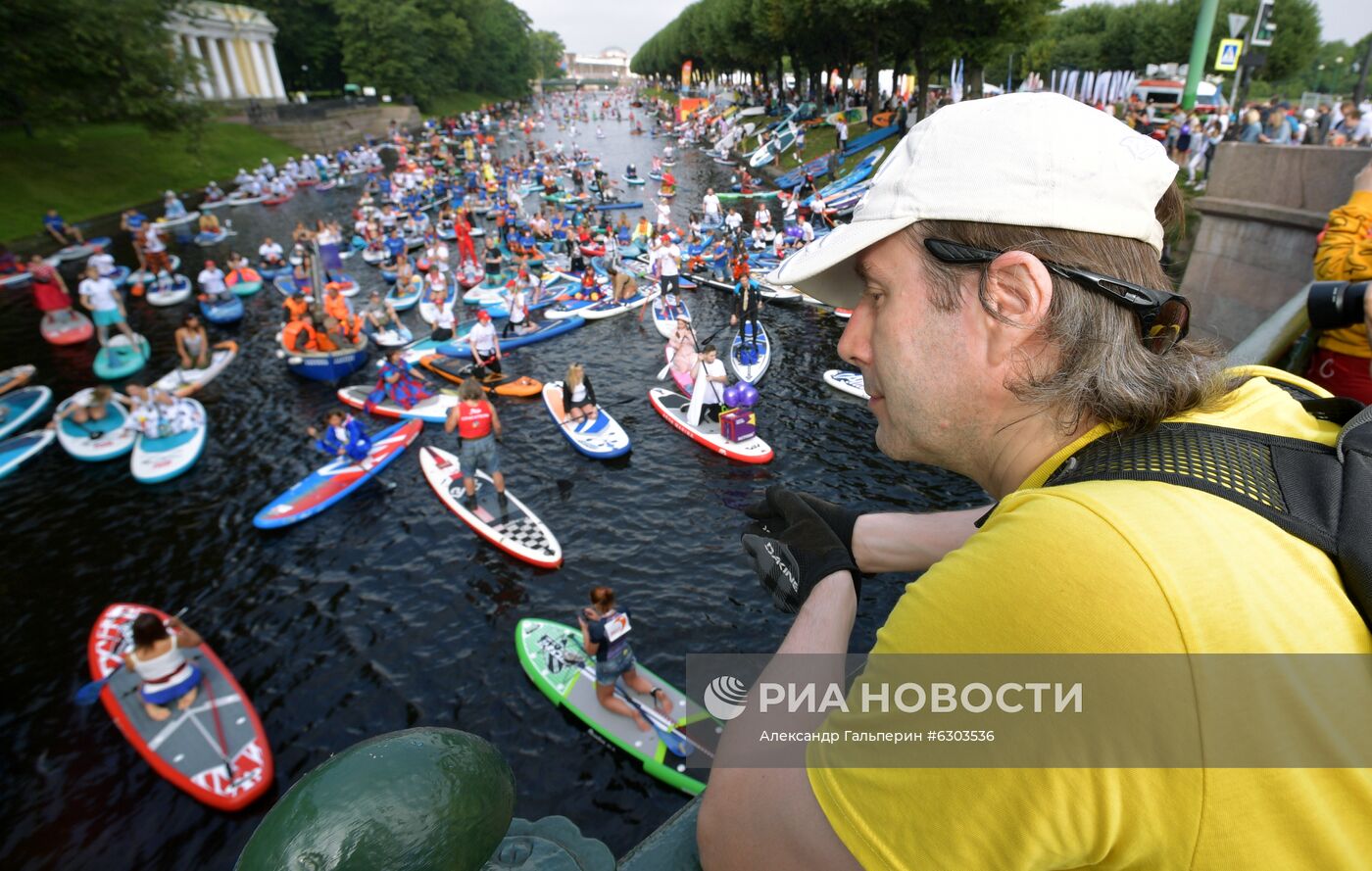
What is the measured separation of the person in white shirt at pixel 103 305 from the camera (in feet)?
66.1

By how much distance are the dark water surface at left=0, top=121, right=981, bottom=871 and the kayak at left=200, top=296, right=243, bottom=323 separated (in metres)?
5.73

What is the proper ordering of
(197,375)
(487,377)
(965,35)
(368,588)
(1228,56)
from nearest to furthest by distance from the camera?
(368,588) < (487,377) < (197,375) < (1228,56) < (965,35)

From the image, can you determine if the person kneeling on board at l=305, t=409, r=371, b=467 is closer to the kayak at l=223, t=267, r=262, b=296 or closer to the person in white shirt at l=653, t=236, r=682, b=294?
the person in white shirt at l=653, t=236, r=682, b=294

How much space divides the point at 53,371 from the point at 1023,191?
1057 inches

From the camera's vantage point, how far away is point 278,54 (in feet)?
246

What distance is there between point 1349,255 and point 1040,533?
4.57 m

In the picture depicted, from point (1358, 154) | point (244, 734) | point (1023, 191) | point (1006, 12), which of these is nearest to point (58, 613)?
point (244, 734)

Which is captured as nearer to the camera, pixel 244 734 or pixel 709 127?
pixel 244 734

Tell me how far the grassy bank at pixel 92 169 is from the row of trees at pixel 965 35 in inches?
1535

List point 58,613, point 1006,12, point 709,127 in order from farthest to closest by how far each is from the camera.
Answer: point 709,127 < point 1006,12 < point 58,613

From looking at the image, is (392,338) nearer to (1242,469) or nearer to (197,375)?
(197,375)

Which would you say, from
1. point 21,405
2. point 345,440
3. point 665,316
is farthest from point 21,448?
point 665,316

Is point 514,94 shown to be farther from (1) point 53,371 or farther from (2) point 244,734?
(2) point 244,734

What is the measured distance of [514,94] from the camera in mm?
114688
